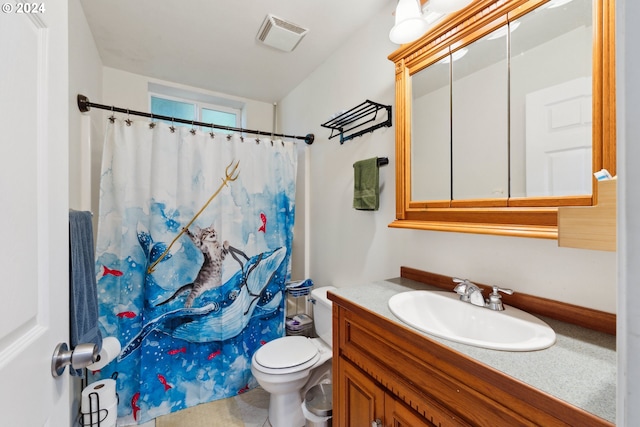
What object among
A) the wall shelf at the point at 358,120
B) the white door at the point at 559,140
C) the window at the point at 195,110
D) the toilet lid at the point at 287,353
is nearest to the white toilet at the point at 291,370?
the toilet lid at the point at 287,353

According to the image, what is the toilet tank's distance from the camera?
5.68 feet

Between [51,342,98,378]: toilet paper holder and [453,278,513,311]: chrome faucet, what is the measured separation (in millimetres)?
1158

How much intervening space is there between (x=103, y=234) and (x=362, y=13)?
205 centimetres

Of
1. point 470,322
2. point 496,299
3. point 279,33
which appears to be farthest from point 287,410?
point 279,33

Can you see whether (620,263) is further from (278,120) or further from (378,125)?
(278,120)

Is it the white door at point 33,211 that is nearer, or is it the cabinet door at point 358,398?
the white door at point 33,211

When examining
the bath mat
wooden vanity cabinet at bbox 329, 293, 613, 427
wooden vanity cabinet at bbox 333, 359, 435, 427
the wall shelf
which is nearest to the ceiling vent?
the wall shelf

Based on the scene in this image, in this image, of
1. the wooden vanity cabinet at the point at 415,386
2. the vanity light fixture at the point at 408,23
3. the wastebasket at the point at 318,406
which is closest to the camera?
the wooden vanity cabinet at the point at 415,386

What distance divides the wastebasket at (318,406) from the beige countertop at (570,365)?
88 centimetres

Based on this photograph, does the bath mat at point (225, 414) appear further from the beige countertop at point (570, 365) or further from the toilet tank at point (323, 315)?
the beige countertop at point (570, 365)

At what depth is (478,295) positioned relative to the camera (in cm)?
102

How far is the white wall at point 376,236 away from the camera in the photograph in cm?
90

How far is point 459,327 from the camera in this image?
104 cm

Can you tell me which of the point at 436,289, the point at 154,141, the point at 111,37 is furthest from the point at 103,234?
the point at 436,289
